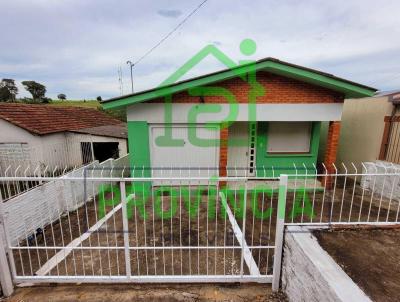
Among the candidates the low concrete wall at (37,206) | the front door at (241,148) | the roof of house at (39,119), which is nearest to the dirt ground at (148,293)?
the low concrete wall at (37,206)

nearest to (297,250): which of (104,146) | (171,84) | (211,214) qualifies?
(211,214)

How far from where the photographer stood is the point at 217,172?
747 centimetres

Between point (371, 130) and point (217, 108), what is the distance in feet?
20.6

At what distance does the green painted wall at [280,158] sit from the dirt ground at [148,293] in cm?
563

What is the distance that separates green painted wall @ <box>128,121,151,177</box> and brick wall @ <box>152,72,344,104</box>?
102 cm

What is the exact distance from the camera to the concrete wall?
7.92 m

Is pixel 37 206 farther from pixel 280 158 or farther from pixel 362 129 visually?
pixel 362 129

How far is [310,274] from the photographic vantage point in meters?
2.47

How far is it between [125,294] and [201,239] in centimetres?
187

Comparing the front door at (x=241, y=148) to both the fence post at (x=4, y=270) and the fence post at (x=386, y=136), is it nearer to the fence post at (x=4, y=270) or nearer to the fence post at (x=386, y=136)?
the fence post at (x=386, y=136)

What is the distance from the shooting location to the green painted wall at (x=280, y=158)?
826 cm

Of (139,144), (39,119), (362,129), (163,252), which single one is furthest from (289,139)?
(39,119)

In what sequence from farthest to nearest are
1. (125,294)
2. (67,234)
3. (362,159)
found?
(362,159) → (67,234) → (125,294)

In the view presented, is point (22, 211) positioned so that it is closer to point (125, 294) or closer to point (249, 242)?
point (125, 294)
